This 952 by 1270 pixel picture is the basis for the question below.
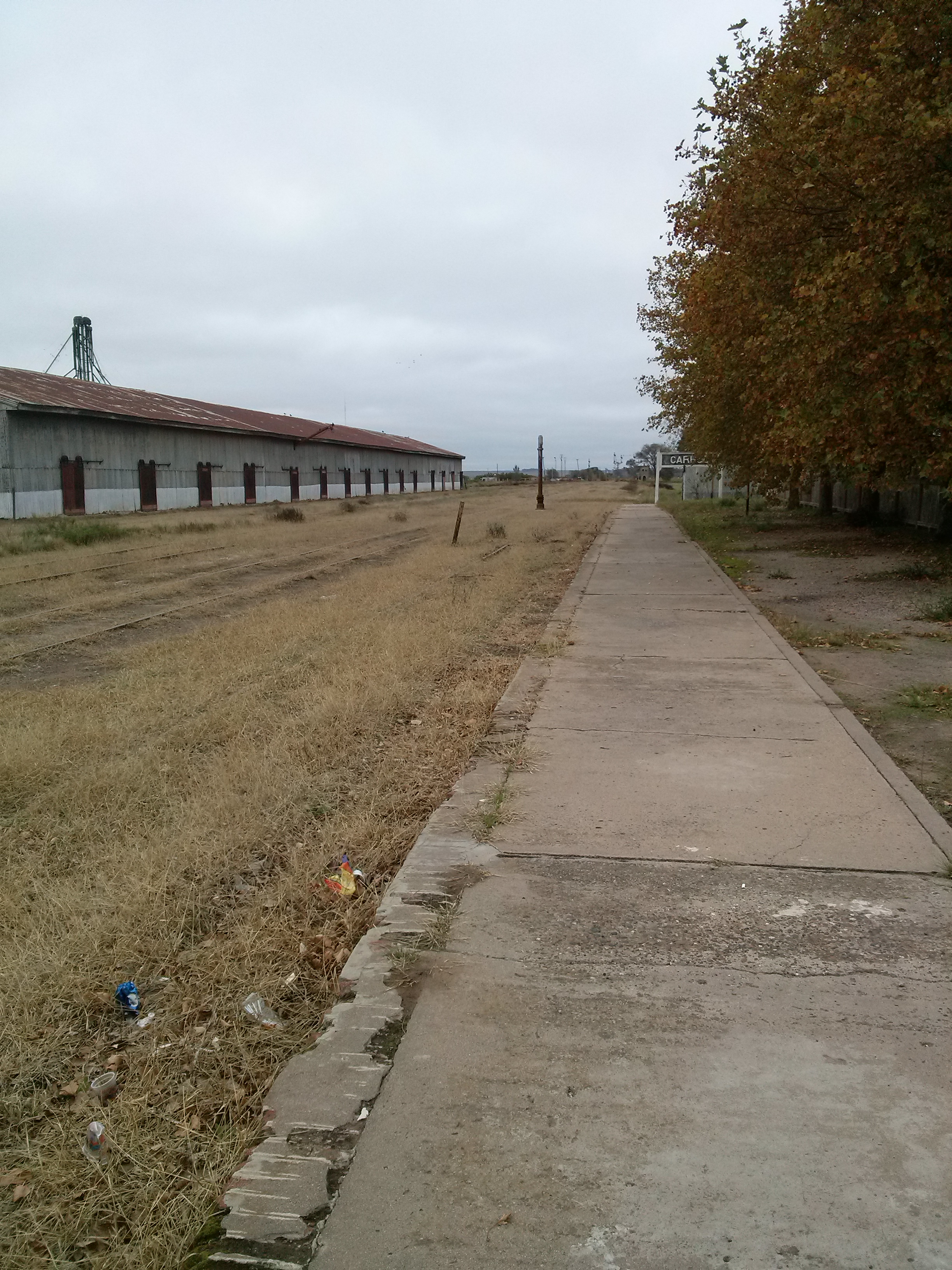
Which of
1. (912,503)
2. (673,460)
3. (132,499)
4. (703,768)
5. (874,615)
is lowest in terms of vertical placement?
(703,768)

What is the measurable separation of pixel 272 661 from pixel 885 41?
9644mm

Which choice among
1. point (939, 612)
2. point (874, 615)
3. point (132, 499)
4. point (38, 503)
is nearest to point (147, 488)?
point (132, 499)

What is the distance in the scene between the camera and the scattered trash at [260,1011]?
10.5 ft

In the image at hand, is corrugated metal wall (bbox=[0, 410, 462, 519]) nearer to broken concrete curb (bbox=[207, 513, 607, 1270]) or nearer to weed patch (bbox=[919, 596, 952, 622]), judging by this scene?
weed patch (bbox=[919, 596, 952, 622])

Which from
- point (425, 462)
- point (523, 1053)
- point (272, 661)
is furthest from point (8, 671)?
point (425, 462)

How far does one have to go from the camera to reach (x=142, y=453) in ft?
126

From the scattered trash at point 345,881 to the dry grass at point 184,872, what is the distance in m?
0.06

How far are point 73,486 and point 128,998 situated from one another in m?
34.0

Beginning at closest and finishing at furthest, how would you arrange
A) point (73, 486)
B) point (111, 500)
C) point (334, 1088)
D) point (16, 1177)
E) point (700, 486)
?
point (16, 1177), point (334, 1088), point (73, 486), point (111, 500), point (700, 486)

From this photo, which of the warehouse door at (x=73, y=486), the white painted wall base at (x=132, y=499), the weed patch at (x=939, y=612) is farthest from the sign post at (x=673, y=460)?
the weed patch at (x=939, y=612)

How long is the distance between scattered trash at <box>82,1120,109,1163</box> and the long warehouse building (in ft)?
104

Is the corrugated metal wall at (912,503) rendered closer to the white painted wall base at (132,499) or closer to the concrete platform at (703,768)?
the concrete platform at (703,768)

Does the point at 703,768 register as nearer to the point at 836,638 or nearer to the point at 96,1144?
the point at 96,1144

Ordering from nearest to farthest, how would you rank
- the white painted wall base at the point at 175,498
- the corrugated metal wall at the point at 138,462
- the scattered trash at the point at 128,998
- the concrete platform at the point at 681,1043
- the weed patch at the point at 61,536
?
the concrete platform at the point at 681,1043 < the scattered trash at the point at 128,998 < the weed patch at the point at 61,536 < the corrugated metal wall at the point at 138,462 < the white painted wall base at the point at 175,498
